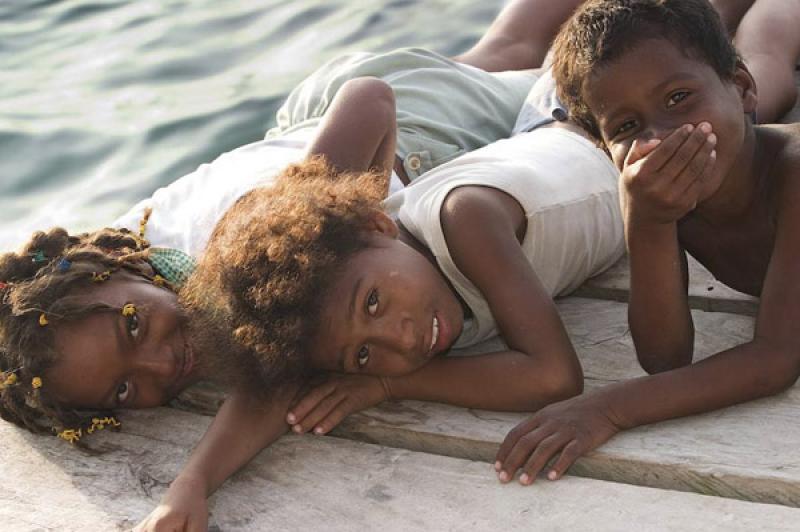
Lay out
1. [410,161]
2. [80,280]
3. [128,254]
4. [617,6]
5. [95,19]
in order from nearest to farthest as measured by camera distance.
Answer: [617,6] < [80,280] < [128,254] < [410,161] < [95,19]

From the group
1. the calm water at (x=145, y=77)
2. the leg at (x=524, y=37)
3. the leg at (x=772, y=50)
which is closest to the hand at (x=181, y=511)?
the leg at (x=772, y=50)

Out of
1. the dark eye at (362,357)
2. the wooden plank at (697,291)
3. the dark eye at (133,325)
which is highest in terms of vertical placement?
the dark eye at (133,325)

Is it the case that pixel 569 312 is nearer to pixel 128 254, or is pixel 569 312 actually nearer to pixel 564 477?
pixel 564 477

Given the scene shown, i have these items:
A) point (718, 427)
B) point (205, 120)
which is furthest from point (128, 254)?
point (205, 120)

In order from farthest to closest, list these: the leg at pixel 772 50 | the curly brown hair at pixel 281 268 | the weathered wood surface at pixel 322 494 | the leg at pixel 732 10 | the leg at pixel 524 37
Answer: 1. the leg at pixel 524 37
2. the leg at pixel 732 10
3. the leg at pixel 772 50
4. the curly brown hair at pixel 281 268
5. the weathered wood surface at pixel 322 494

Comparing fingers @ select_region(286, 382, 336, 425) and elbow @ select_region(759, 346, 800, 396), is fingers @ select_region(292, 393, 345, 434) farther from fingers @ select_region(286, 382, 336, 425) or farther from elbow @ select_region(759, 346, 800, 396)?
elbow @ select_region(759, 346, 800, 396)

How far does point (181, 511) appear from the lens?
2.05m

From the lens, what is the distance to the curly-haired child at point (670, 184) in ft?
6.75

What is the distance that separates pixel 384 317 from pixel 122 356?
62cm

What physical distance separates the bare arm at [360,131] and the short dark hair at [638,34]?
74cm

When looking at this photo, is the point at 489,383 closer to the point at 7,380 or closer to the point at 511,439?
the point at 511,439

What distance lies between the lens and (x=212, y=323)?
7.67 ft

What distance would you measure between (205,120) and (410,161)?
1.71m

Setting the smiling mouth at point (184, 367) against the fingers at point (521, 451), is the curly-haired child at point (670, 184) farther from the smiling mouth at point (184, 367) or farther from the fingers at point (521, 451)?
the smiling mouth at point (184, 367)
